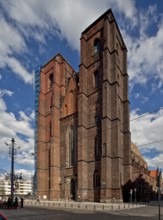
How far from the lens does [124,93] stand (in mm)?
44438

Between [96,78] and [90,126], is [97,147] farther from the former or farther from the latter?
[96,78]

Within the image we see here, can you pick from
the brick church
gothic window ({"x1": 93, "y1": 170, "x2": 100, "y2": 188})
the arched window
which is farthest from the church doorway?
the arched window

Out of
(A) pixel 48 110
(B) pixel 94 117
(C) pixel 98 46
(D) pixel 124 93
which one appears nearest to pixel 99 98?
(B) pixel 94 117

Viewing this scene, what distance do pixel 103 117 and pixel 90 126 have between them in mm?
4201

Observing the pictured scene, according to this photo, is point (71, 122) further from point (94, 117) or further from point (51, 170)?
point (51, 170)

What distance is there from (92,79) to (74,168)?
16.0 meters

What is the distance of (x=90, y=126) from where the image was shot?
40688mm

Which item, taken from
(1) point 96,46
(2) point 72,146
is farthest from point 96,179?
(1) point 96,46

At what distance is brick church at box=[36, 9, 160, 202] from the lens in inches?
1446

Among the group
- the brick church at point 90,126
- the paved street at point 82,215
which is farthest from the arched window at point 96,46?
the paved street at point 82,215

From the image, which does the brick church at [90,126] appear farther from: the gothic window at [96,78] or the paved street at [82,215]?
the paved street at [82,215]

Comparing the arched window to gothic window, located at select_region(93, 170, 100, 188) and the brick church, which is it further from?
gothic window, located at select_region(93, 170, 100, 188)

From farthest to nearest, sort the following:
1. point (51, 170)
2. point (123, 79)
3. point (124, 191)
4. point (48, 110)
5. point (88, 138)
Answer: point (48, 110) → point (123, 79) → point (51, 170) → point (88, 138) → point (124, 191)

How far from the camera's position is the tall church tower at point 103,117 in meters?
35.7
